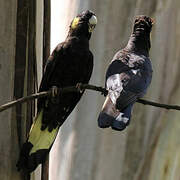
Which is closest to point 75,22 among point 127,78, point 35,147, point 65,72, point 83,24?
point 83,24

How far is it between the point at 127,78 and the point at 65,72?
277 millimetres

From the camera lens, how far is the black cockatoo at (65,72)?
2111 millimetres

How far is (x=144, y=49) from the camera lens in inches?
88.7

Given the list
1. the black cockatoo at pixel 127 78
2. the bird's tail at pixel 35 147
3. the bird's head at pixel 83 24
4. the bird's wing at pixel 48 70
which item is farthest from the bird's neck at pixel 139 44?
the bird's tail at pixel 35 147

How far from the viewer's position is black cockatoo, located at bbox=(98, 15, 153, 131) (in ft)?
5.80

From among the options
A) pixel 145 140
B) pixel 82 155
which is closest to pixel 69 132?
pixel 82 155

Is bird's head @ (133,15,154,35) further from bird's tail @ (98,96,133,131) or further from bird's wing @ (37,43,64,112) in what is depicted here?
bird's tail @ (98,96,133,131)

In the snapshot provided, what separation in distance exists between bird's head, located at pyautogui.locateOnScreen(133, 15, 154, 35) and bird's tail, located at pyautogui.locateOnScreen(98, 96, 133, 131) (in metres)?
0.48

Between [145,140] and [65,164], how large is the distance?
0.30m

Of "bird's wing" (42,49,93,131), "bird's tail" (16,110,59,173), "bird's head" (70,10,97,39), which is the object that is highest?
"bird's head" (70,10,97,39)

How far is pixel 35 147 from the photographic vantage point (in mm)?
1974

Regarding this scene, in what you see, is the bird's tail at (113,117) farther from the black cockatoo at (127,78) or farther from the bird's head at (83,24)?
the bird's head at (83,24)

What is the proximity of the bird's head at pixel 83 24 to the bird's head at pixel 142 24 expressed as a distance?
0.15 meters

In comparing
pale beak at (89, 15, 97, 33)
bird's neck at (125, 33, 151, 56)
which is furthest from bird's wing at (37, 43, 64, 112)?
bird's neck at (125, 33, 151, 56)
